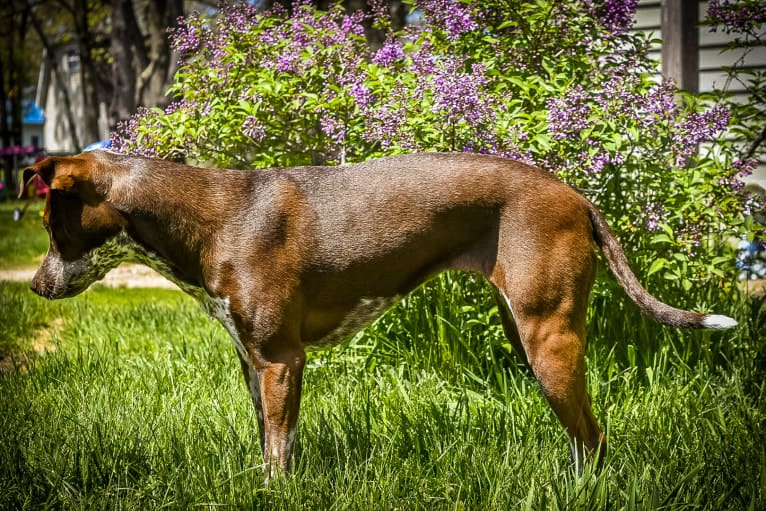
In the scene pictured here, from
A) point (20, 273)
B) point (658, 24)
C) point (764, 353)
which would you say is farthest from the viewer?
point (20, 273)

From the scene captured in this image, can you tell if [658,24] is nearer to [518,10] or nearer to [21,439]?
[518,10]

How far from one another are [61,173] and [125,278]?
7466 mm

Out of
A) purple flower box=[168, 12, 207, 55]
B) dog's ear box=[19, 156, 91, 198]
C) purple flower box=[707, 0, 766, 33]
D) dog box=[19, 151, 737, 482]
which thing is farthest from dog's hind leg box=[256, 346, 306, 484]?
purple flower box=[707, 0, 766, 33]

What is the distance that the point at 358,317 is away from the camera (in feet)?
11.6

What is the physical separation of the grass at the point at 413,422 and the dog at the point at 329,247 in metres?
0.25

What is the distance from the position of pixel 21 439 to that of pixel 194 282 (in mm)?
1186

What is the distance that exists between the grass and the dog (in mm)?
254

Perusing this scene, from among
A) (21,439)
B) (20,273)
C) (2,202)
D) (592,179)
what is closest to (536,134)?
(592,179)

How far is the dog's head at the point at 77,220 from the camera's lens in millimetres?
3338

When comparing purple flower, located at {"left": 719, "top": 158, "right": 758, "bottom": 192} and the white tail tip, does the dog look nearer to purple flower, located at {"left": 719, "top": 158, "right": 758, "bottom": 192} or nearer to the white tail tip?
the white tail tip

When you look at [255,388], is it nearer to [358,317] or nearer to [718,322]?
[358,317]

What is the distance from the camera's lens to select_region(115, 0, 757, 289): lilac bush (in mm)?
4270

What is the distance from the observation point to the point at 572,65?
4578 mm

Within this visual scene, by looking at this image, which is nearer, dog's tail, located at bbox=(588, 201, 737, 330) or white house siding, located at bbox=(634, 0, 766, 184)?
dog's tail, located at bbox=(588, 201, 737, 330)
